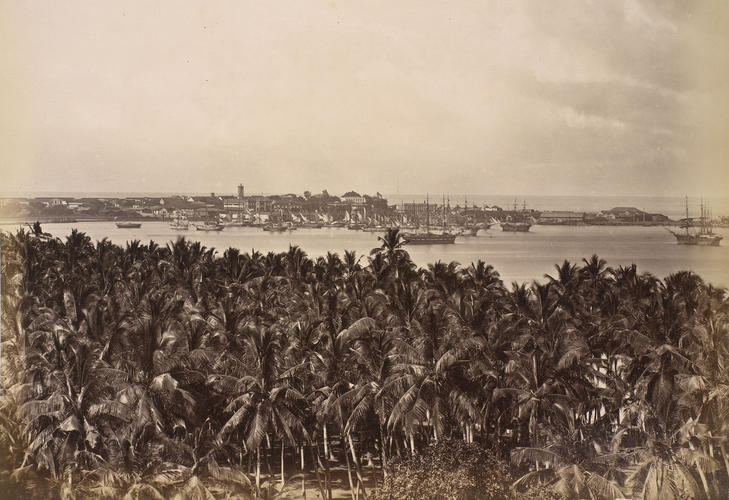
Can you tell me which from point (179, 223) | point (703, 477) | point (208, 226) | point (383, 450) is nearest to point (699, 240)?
point (703, 477)

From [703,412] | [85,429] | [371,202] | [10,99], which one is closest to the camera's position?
[85,429]

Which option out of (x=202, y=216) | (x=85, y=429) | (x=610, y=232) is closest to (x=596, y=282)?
(x=610, y=232)

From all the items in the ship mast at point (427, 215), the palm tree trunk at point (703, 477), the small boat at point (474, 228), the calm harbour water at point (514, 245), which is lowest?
the palm tree trunk at point (703, 477)

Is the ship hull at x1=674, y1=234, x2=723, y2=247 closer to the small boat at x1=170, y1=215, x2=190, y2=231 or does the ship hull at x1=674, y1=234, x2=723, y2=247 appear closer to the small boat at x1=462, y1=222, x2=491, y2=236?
the small boat at x1=462, y1=222, x2=491, y2=236

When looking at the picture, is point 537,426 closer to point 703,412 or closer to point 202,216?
point 703,412

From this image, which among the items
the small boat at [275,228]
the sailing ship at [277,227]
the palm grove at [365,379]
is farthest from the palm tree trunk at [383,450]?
the small boat at [275,228]

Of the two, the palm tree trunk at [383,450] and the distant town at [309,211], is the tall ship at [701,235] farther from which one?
the palm tree trunk at [383,450]

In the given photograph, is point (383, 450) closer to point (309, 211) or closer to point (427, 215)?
point (427, 215)
